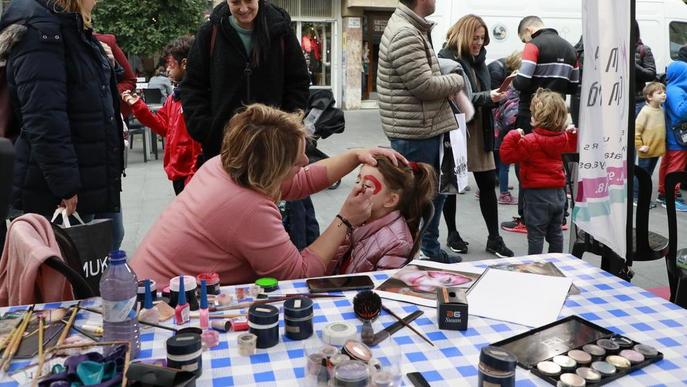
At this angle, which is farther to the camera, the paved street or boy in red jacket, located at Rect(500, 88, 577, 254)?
the paved street

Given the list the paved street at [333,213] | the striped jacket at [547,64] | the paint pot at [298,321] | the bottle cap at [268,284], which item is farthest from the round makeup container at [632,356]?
the striped jacket at [547,64]

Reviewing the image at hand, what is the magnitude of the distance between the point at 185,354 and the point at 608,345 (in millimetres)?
1035

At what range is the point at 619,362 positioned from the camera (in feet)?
4.81

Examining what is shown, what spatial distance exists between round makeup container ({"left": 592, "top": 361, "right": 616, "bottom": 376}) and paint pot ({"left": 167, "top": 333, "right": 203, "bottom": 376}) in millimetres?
922

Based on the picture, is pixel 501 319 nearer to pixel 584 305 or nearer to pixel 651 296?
pixel 584 305

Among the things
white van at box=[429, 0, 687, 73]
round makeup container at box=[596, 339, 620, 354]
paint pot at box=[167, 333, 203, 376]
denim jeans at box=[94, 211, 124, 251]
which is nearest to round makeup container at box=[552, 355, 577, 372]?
round makeup container at box=[596, 339, 620, 354]

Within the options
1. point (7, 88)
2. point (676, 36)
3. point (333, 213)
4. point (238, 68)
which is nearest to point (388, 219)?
point (238, 68)

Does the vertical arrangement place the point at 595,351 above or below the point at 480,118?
below

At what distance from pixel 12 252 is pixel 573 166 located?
110 inches

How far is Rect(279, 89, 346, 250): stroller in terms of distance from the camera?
354cm

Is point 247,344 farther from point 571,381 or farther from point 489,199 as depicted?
point 489,199

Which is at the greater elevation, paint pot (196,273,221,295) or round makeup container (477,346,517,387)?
paint pot (196,273,221,295)

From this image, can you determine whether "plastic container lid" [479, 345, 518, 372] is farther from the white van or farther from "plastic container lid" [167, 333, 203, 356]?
the white van

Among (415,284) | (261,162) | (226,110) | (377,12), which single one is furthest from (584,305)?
(377,12)
